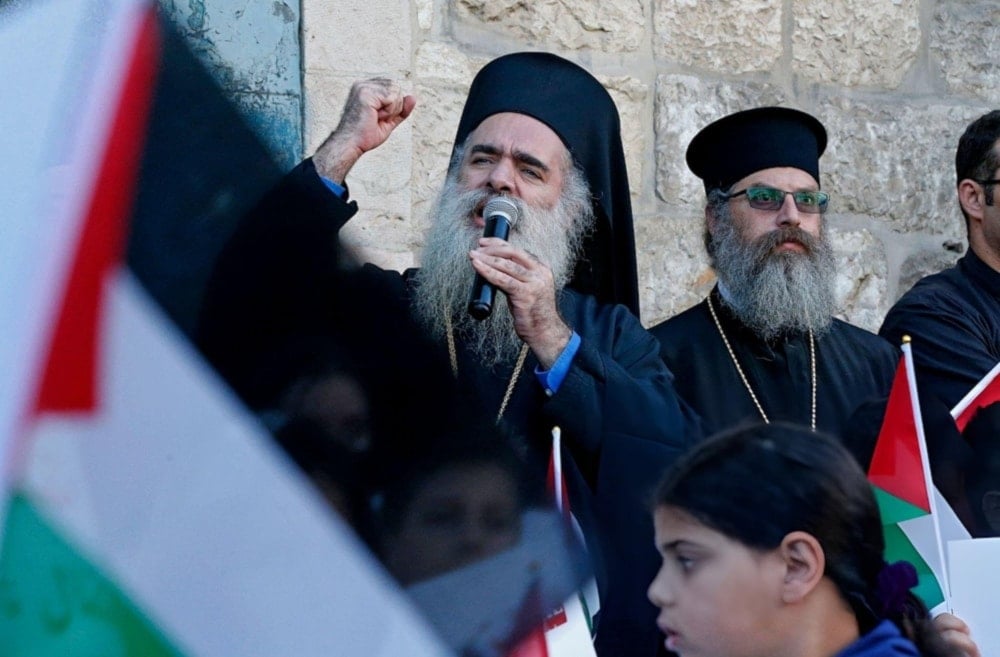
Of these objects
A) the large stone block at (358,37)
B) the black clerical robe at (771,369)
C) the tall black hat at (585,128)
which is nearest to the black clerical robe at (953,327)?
the black clerical robe at (771,369)

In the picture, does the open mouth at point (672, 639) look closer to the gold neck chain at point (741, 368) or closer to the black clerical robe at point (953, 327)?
Answer: the black clerical robe at point (953, 327)

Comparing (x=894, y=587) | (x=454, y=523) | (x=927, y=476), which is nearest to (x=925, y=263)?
(x=927, y=476)

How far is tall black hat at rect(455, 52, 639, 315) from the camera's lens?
4.31 meters

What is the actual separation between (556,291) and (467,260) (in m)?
0.24

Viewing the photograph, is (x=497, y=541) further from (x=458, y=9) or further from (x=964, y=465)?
(x=458, y=9)

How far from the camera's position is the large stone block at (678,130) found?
18.0ft

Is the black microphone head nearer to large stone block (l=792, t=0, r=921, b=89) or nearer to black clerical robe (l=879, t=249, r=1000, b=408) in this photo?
black clerical robe (l=879, t=249, r=1000, b=408)

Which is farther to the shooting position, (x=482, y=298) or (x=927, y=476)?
(x=482, y=298)

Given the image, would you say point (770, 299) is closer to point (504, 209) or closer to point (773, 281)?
point (773, 281)

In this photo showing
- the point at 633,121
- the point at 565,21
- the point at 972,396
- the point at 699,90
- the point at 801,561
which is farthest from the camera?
the point at 699,90

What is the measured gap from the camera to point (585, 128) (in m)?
4.37

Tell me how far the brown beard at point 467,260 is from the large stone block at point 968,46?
2390 millimetres

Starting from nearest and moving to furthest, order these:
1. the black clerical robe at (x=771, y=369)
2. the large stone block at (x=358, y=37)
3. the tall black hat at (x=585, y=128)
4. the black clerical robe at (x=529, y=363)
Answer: the black clerical robe at (x=529, y=363), the tall black hat at (x=585, y=128), the black clerical robe at (x=771, y=369), the large stone block at (x=358, y=37)

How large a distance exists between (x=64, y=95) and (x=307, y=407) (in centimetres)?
36
